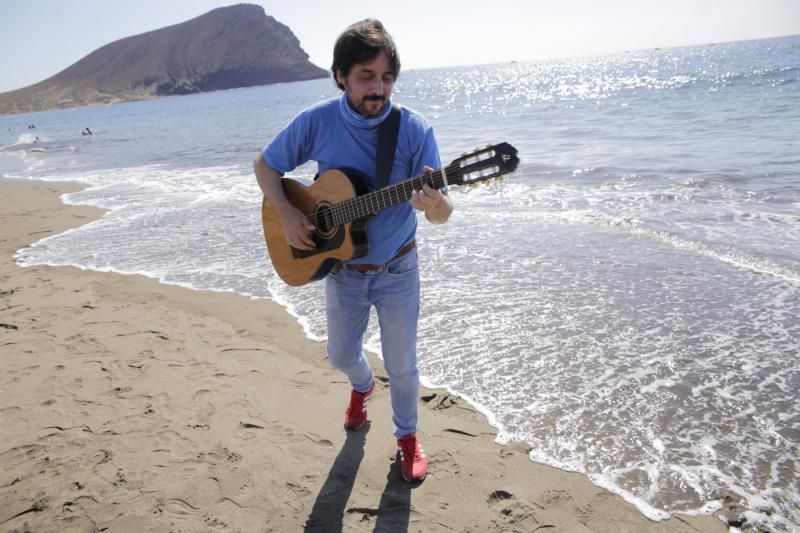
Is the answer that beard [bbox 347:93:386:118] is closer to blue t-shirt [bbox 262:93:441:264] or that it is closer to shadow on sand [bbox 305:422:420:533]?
blue t-shirt [bbox 262:93:441:264]

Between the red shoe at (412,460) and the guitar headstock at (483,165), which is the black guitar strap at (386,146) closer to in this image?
the guitar headstock at (483,165)

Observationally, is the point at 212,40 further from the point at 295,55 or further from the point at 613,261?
the point at 613,261

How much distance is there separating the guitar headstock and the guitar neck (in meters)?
0.06

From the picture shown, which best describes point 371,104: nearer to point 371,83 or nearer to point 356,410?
point 371,83

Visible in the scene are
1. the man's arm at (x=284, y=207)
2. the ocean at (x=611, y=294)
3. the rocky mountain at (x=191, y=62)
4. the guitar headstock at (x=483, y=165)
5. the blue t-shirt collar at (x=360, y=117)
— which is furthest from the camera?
the rocky mountain at (x=191, y=62)

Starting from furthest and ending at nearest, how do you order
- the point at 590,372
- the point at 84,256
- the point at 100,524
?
1. the point at 84,256
2. the point at 590,372
3. the point at 100,524

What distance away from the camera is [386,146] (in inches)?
103

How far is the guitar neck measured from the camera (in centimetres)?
250

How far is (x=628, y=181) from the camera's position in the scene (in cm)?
1076

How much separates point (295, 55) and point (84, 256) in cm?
16925

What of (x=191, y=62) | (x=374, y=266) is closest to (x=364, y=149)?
(x=374, y=266)

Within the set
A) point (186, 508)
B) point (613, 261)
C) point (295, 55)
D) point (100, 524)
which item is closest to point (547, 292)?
point (613, 261)

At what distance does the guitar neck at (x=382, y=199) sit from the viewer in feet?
8.21

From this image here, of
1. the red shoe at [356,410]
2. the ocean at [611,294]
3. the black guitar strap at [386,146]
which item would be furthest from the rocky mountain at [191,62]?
the black guitar strap at [386,146]
